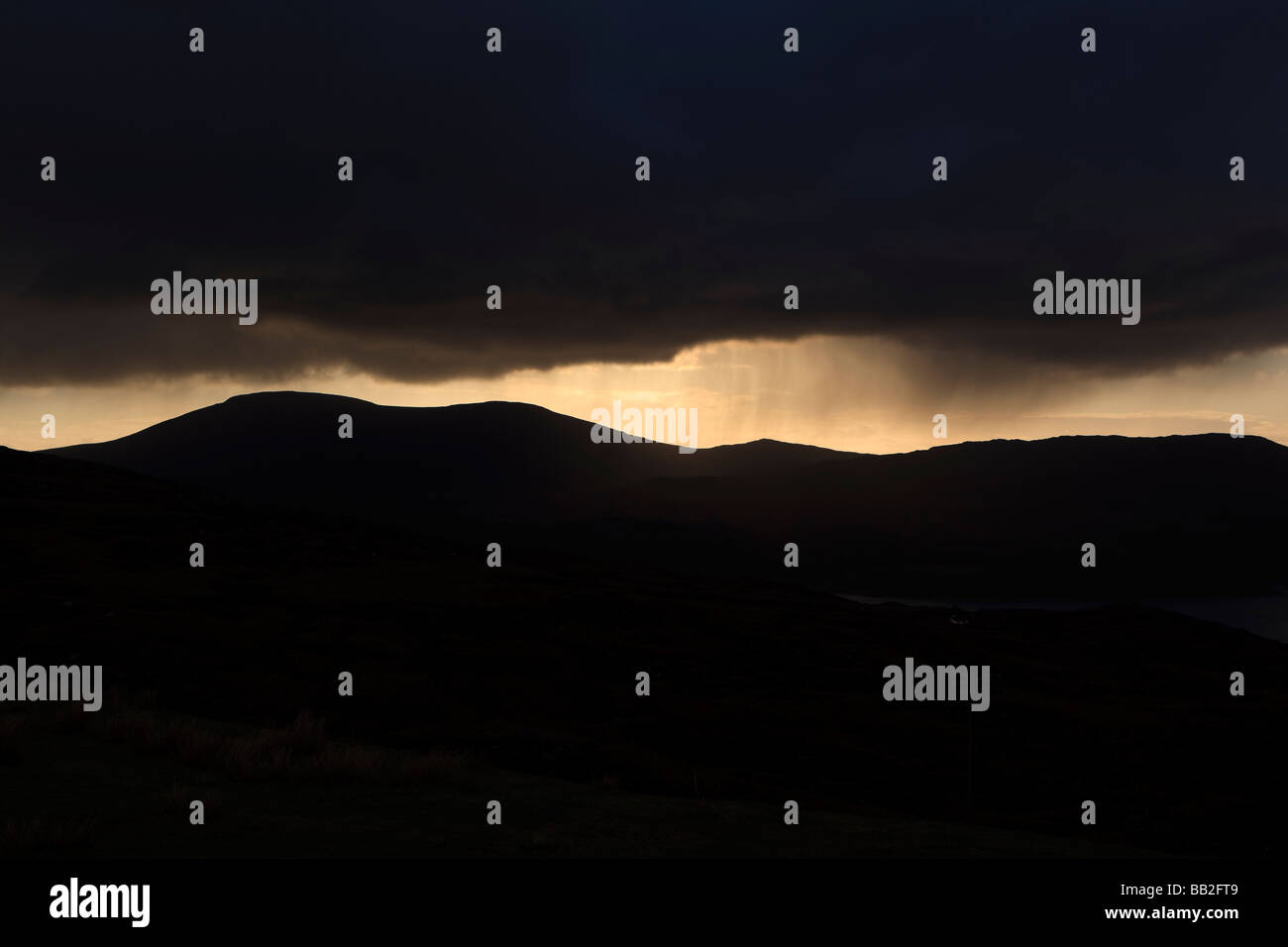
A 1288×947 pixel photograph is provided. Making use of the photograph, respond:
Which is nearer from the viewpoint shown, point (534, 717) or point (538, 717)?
point (534, 717)

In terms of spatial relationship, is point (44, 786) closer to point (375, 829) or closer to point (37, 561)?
point (375, 829)

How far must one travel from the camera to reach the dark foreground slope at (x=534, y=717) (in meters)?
12.3

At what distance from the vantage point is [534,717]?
31.2 metres

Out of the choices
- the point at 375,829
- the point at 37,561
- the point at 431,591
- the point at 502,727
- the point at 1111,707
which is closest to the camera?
the point at 375,829

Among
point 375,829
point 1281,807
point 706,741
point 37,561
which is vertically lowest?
point 1281,807

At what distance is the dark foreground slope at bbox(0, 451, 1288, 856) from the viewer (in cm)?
1230

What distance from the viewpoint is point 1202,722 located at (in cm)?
4291
